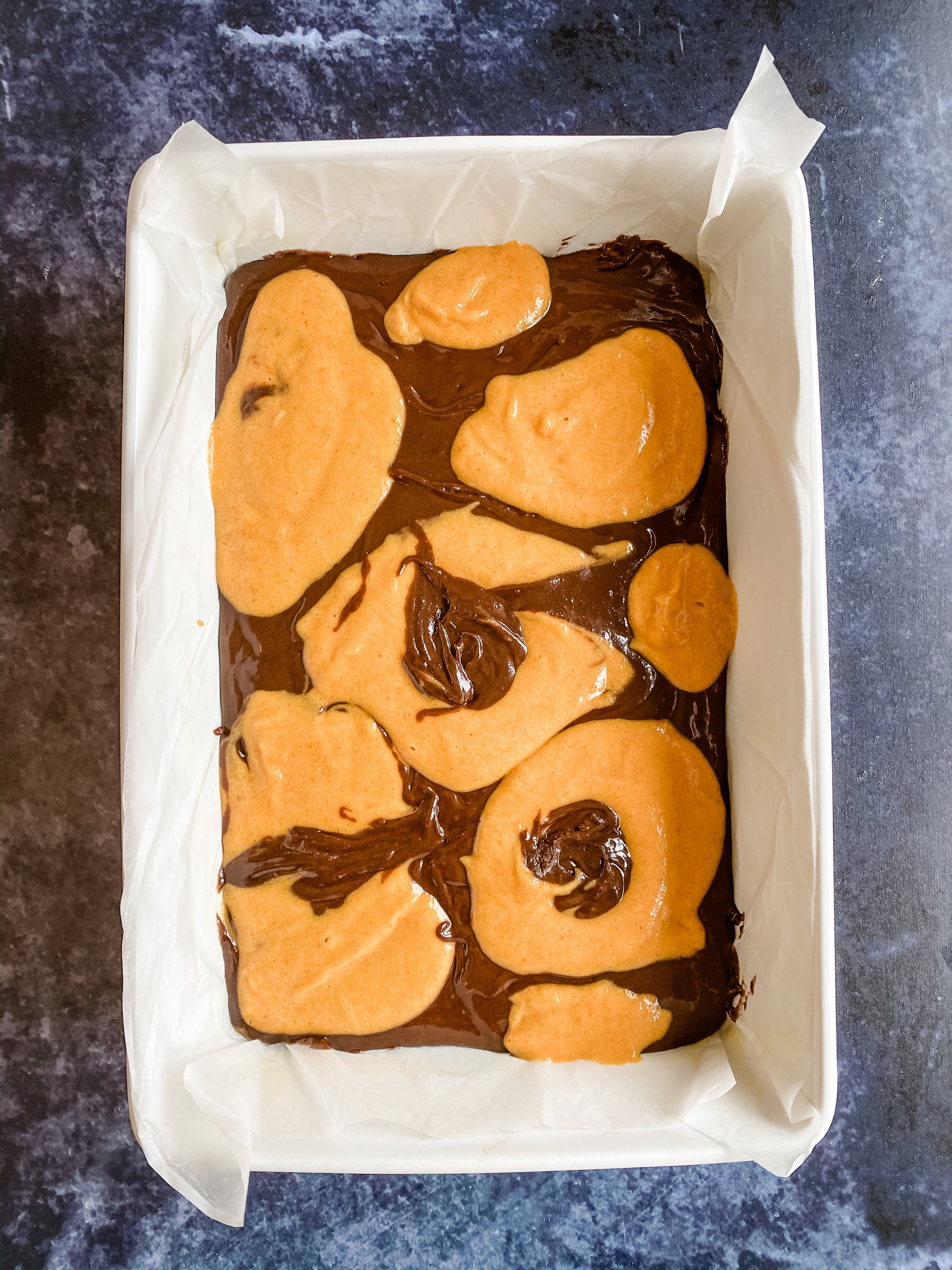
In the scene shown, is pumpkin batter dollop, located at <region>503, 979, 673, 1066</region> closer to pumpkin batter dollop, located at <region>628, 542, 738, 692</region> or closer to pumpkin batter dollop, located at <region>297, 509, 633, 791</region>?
pumpkin batter dollop, located at <region>297, 509, 633, 791</region>

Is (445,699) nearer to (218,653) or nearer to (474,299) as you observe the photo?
(218,653)

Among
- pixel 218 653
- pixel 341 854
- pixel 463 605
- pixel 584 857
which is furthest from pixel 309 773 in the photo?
pixel 584 857

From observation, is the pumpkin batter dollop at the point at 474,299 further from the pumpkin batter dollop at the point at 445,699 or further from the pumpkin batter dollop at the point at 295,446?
the pumpkin batter dollop at the point at 445,699

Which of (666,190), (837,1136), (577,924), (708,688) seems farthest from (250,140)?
(837,1136)

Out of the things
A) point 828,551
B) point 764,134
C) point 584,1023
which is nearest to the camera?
point 764,134

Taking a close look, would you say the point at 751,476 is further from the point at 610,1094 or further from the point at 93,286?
the point at 93,286

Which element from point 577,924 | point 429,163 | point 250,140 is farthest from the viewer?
point 250,140
